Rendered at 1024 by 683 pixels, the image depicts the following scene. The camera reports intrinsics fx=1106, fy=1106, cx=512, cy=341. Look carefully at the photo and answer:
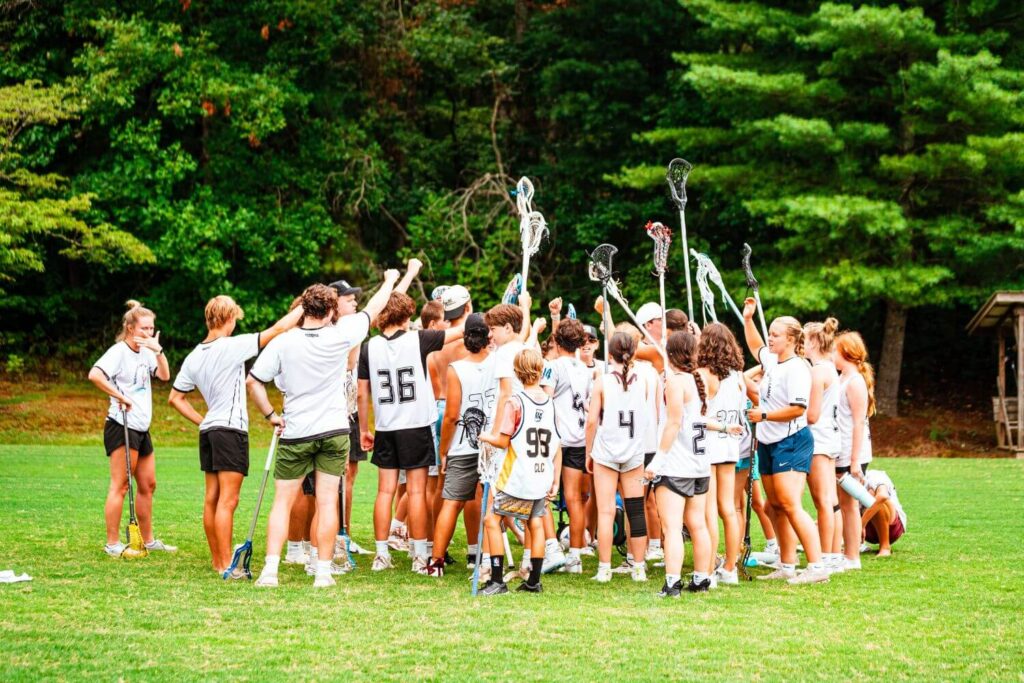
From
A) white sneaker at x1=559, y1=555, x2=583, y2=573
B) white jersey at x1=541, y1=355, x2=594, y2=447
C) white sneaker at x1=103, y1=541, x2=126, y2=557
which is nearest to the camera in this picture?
white sneaker at x1=559, y1=555, x2=583, y2=573

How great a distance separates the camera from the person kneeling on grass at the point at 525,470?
7.20 m

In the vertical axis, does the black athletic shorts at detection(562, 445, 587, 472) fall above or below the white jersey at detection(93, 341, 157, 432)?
below

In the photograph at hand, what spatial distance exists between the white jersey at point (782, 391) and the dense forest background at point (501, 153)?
1429 centimetres

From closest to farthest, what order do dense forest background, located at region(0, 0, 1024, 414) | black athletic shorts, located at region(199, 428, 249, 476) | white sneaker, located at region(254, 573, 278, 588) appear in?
white sneaker, located at region(254, 573, 278, 588)
black athletic shorts, located at region(199, 428, 249, 476)
dense forest background, located at region(0, 0, 1024, 414)

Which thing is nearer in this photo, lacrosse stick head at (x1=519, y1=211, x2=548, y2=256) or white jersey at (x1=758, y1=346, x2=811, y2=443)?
white jersey at (x1=758, y1=346, x2=811, y2=443)

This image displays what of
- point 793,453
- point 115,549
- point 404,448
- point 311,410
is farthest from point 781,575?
point 115,549

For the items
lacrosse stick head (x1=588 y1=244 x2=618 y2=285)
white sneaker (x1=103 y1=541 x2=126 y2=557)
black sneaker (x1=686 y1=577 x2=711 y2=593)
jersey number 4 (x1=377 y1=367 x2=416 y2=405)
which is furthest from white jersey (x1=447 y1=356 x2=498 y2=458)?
white sneaker (x1=103 y1=541 x2=126 y2=557)

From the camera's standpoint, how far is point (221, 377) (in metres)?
7.55

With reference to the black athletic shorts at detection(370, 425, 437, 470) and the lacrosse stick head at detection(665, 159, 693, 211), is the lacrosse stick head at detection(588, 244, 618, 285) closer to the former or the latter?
the lacrosse stick head at detection(665, 159, 693, 211)

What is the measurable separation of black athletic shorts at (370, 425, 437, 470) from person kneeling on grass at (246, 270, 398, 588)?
0.64 m

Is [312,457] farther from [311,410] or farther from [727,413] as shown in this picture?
[727,413]

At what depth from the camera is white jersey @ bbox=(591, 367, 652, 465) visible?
773 centimetres

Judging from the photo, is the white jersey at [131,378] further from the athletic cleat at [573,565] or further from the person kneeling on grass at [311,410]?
the athletic cleat at [573,565]

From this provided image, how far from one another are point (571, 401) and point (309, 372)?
2203 millimetres
